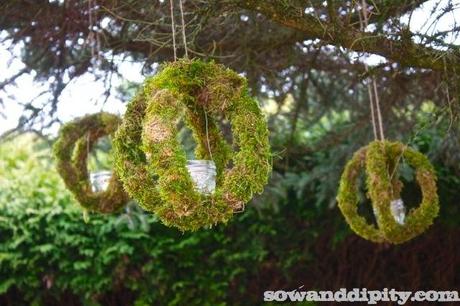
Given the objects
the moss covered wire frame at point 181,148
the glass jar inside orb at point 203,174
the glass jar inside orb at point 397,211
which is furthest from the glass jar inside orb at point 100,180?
the glass jar inside orb at point 397,211

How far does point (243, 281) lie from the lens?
5992 mm

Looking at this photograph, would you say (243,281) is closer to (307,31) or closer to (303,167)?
(303,167)

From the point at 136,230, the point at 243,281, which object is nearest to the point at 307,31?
the point at 136,230

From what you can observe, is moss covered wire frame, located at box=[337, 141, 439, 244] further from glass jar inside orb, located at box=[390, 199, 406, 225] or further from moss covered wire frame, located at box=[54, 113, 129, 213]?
moss covered wire frame, located at box=[54, 113, 129, 213]

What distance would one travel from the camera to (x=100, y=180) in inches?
133

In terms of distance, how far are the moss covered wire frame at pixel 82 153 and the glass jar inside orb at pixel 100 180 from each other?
3 cm

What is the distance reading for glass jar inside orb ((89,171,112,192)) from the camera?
3.36 m

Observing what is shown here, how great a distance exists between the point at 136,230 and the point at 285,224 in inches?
57.5

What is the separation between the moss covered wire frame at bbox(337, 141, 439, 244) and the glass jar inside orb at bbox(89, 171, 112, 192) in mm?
1276

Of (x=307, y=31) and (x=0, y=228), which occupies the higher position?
(x=307, y=31)

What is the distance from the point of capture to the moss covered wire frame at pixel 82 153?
11.1 feet

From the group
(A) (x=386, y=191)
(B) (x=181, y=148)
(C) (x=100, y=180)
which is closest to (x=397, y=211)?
(A) (x=386, y=191)

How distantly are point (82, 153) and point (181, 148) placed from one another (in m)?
1.63

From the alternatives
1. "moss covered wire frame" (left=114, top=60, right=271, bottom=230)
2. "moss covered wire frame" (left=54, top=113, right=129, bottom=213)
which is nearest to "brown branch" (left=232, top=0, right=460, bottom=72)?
"moss covered wire frame" (left=114, top=60, right=271, bottom=230)
